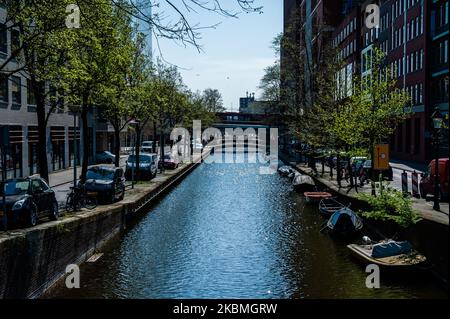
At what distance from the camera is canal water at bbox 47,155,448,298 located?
58.2 ft

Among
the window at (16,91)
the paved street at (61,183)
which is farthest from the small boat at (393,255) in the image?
the window at (16,91)

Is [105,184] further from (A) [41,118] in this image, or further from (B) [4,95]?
(B) [4,95]

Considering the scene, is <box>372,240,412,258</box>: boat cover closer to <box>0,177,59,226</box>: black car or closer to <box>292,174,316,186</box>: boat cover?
<box>0,177,59,226</box>: black car

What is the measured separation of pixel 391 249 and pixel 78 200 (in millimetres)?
12616

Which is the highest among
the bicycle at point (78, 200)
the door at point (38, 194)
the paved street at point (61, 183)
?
the door at point (38, 194)

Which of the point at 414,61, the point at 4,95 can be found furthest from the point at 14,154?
the point at 414,61

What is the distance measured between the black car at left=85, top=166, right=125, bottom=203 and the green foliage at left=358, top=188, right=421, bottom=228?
1242 centimetres

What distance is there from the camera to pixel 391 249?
19.8 meters

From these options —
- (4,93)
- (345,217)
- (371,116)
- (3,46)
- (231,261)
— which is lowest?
(231,261)

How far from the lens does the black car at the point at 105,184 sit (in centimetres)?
2838

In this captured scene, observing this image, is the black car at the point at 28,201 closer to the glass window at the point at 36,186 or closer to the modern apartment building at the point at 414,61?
the glass window at the point at 36,186
